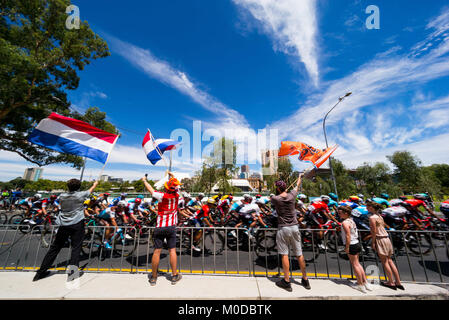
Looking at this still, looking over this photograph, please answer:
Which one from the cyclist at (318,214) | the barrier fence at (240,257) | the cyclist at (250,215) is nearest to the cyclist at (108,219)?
the barrier fence at (240,257)

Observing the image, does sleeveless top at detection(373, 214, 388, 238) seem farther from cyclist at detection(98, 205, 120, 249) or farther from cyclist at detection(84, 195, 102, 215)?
cyclist at detection(84, 195, 102, 215)

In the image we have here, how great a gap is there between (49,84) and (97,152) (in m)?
12.3

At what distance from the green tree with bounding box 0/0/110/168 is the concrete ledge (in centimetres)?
1093

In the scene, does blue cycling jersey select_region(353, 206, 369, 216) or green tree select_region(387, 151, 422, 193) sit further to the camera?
green tree select_region(387, 151, 422, 193)

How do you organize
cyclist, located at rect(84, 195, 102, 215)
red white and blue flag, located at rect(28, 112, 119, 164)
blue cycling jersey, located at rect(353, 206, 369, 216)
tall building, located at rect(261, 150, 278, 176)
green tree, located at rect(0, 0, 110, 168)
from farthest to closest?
tall building, located at rect(261, 150, 278, 176) < green tree, located at rect(0, 0, 110, 168) < cyclist, located at rect(84, 195, 102, 215) < blue cycling jersey, located at rect(353, 206, 369, 216) < red white and blue flag, located at rect(28, 112, 119, 164)

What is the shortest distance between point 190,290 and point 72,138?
4.81 metres

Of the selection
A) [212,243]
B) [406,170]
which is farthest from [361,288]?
[406,170]

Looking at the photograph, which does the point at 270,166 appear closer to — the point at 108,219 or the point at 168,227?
the point at 108,219

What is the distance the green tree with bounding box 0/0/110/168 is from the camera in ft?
29.9

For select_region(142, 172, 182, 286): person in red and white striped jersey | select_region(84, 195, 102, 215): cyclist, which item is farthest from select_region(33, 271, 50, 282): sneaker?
select_region(84, 195, 102, 215): cyclist

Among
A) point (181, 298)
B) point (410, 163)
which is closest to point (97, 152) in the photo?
point (181, 298)

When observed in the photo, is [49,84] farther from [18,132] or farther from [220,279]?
[220,279]

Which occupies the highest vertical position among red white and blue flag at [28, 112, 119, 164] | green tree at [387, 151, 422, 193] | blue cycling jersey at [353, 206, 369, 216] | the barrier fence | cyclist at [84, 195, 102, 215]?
green tree at [387, 151, 422, 193]

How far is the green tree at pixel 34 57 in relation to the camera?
912 cm
